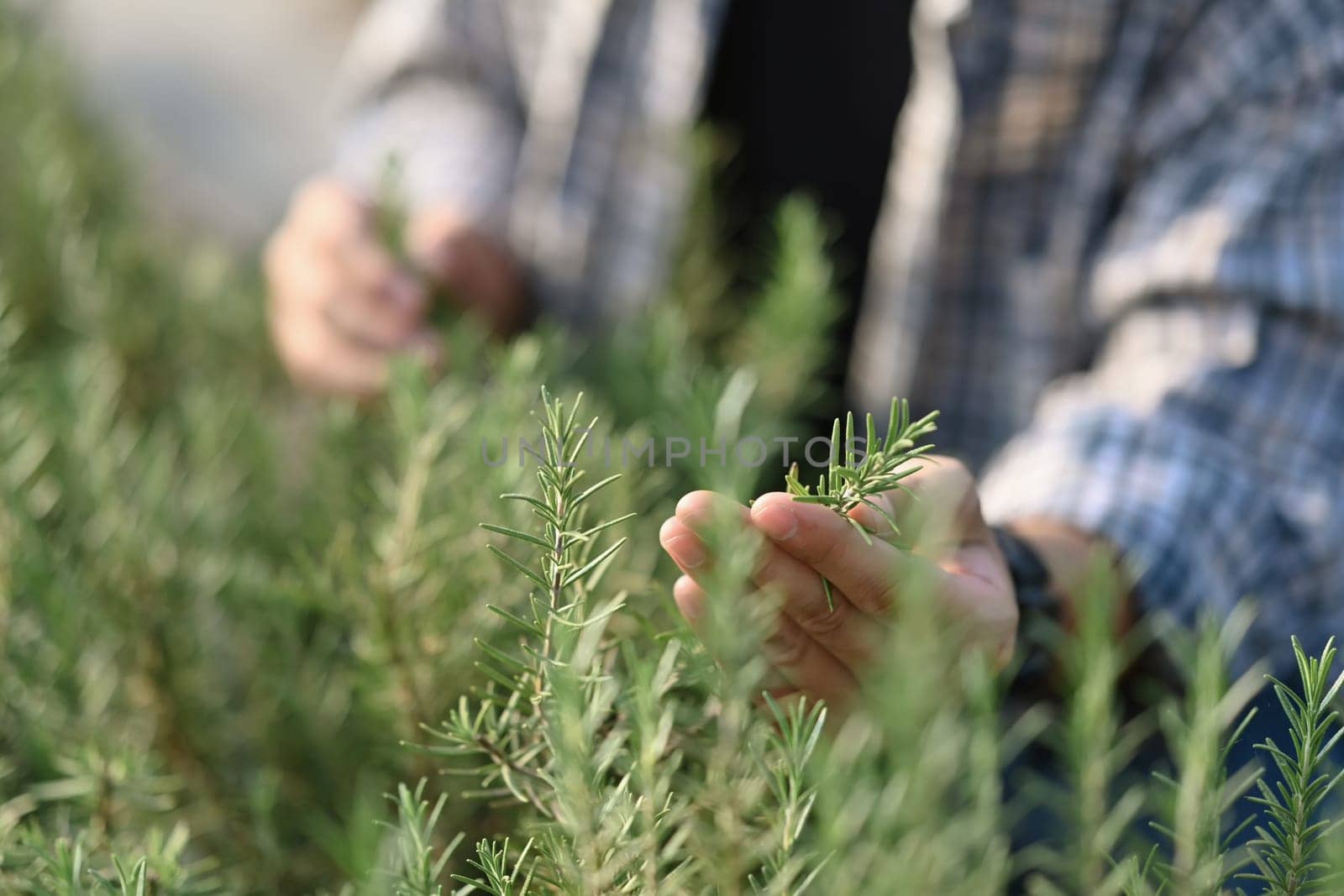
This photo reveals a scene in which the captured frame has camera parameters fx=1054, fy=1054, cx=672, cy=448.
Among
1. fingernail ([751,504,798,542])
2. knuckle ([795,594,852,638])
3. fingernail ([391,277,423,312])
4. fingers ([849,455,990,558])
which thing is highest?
fingernail ([751,504,798,542])

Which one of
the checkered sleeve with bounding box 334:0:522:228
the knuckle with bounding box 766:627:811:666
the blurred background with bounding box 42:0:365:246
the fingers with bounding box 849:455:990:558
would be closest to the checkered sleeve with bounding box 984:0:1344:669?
the fingers with bounding box 849:455:990:558

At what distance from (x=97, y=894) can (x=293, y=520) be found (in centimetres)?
37

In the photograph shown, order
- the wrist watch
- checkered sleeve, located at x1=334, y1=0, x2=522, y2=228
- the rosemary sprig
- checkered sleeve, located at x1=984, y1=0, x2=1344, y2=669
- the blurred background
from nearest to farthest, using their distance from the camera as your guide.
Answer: the rosemary sprig, the wrist watch, checkered sleeve, located at x1=984, y1=0, x2=1344, y2=669, checkered sleeve, located at x1=334, y1=0, x2=522, y2=228, the blurred background

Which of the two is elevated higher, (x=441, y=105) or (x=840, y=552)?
(x=441, y=105)

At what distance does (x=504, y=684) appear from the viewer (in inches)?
11.5

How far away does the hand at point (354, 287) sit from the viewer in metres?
0.94

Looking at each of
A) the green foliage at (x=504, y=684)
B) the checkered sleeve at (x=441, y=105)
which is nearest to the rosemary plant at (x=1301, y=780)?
the green foliage at (x=504, y=684)

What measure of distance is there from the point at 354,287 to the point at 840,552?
79 cm

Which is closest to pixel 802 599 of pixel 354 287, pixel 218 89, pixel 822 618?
pixel 822 618

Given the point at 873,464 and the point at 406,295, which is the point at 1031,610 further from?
the point at 406,295

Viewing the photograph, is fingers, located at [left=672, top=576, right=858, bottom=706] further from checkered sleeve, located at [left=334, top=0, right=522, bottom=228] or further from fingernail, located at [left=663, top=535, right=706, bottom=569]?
checkered sleeve, located at [left=334, top=0, right=522, bottom=228]

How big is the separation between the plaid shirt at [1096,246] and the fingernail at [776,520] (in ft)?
1.50

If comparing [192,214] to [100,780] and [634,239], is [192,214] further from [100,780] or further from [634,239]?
[100,780]

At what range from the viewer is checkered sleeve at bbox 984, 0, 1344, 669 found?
0.77 metres
